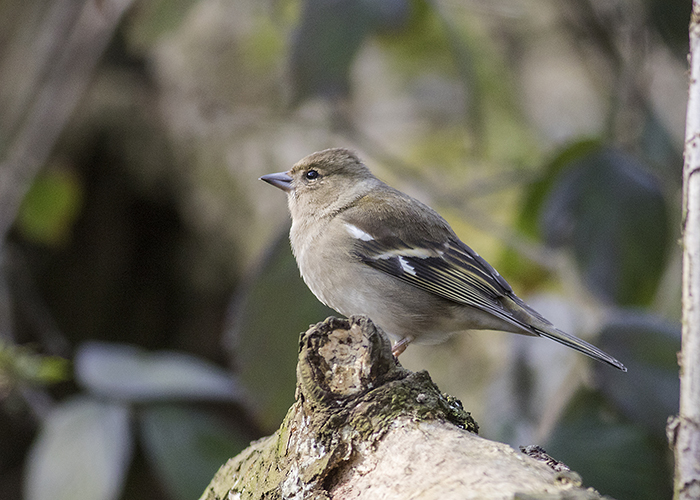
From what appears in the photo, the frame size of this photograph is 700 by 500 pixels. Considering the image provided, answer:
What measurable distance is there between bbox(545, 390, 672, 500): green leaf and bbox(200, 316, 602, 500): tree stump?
1.25 m

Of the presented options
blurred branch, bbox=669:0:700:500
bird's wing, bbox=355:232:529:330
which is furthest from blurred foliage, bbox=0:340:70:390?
blurred branch, bbox=669:0:700:500

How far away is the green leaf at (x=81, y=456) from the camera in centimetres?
287

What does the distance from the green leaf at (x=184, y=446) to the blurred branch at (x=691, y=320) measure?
2.23m

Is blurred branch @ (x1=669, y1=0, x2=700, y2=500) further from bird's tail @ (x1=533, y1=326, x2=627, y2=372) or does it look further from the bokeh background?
the bokeh background

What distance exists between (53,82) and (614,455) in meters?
3.62

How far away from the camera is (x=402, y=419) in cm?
148

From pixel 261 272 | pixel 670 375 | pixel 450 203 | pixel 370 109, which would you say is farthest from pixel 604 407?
pixel 370 109

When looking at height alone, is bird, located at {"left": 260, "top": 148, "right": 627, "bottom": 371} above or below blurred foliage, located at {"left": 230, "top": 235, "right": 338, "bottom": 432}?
above

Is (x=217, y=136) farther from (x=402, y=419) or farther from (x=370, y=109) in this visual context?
(x=402, y=419)

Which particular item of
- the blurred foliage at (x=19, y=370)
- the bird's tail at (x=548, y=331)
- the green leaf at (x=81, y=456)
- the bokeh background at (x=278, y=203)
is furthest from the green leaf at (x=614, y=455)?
the blurred foliage at (x=19, y=370)

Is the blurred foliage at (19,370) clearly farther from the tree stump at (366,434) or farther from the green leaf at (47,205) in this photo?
the tree stump at (366,434)

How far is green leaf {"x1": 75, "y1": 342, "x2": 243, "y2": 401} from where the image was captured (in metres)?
3.02

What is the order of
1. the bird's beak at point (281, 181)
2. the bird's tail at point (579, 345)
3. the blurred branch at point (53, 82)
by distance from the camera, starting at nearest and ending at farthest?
the bird's tail at point (579, 345) < the bird's beak at point (281, 181) < the blurred branch at point (53, 82)

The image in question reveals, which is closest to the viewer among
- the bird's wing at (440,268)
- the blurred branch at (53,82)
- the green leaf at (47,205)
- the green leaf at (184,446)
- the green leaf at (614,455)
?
the bird's wing at (440,268)
